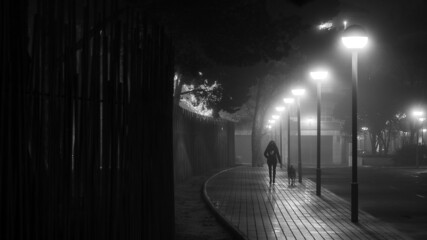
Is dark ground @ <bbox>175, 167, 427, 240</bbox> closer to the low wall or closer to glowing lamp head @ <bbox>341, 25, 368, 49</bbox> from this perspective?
glowing lamp head @ <bbox>341, 25, 368, 49</bbox>

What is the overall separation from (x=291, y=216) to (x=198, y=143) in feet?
55.6

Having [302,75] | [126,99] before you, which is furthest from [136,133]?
[302,75]

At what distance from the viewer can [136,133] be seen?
7684 millimetres

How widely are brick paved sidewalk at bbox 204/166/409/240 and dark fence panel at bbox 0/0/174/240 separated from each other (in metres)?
5.25

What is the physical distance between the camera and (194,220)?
16.3m

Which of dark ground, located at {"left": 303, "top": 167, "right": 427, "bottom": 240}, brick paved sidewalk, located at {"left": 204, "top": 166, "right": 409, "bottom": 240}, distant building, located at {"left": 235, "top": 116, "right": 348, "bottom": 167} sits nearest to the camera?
brick paved sidewalk, located at {"left": 204, "top": 166, "right": 409, "bottom": 240}

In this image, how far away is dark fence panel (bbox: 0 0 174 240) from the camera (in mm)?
5074

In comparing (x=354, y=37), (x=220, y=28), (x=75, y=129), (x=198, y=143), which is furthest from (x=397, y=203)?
(x=75, y=129)

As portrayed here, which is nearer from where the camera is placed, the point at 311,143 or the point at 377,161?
the point at 377,161

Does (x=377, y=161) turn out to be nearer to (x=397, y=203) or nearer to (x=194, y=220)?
(x=397, y=203)

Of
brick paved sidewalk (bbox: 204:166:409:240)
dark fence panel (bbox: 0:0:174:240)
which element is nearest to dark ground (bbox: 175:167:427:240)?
brick paved sidewalk (bbox: 204:166:409:240)

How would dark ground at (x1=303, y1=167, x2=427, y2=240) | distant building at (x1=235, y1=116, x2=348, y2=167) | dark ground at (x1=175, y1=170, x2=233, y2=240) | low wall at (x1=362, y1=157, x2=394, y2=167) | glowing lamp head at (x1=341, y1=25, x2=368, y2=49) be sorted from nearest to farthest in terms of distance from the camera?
1. dark ground at (x1=175, y1=170, x2=233, y2=240)
2. dark ground at (x1=303, y1=167, x2=427, y2=240)
3. glowing lamp head at (x1=341, y1=25, x2=368, y2=49)
4. low wall at (x1=362, y1=157, x2=394, y2=167)
5. distant building at (x1=235, y1=116, x2=348, y2=167)

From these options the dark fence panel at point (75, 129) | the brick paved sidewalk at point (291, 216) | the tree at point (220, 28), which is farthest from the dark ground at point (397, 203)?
the dark fence panel at point (75, 129)

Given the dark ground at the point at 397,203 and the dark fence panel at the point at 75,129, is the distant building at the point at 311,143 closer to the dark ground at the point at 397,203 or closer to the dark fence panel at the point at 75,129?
the dark ground at the point at 397,203
